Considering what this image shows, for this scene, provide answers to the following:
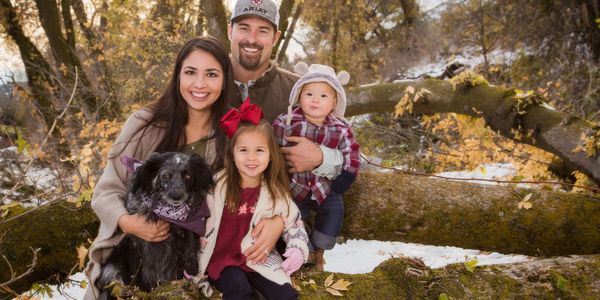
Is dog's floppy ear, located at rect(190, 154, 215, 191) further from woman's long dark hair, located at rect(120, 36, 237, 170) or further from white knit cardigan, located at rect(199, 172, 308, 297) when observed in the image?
woman's long dark hair, located at rect(120, 36, 237, 170)

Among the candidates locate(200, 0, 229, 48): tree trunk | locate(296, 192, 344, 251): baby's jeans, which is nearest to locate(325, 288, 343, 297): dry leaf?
locate(296, 192, 344, 251): baby's jeans

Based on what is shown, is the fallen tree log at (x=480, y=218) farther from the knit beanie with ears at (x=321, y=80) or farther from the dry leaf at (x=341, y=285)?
the dry leaf at (x=341, y=285)

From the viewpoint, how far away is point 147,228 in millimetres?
2146

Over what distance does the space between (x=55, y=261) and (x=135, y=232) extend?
1300 mm

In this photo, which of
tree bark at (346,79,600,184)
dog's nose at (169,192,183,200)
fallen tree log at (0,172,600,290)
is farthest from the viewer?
tree bark at (346,79,600,184)

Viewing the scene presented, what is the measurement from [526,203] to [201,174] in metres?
2.48

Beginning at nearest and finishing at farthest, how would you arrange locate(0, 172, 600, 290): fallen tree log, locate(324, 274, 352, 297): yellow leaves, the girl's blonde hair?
locate(324, 274, 352, 297): yellow leaves, the girl's blonde hair, locate(0, 172, 600, 290): fallen tree log

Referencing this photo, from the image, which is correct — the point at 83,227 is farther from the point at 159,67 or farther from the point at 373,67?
the point at 373,67

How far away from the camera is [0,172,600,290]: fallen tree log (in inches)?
122

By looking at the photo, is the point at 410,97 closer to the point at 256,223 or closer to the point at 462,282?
the point at 462,282

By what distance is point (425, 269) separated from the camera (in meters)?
2.34

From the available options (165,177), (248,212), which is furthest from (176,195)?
(248,212)

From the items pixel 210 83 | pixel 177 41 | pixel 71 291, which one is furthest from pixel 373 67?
pixel 210 83

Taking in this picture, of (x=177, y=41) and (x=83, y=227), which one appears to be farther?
(x=177, y=41)
